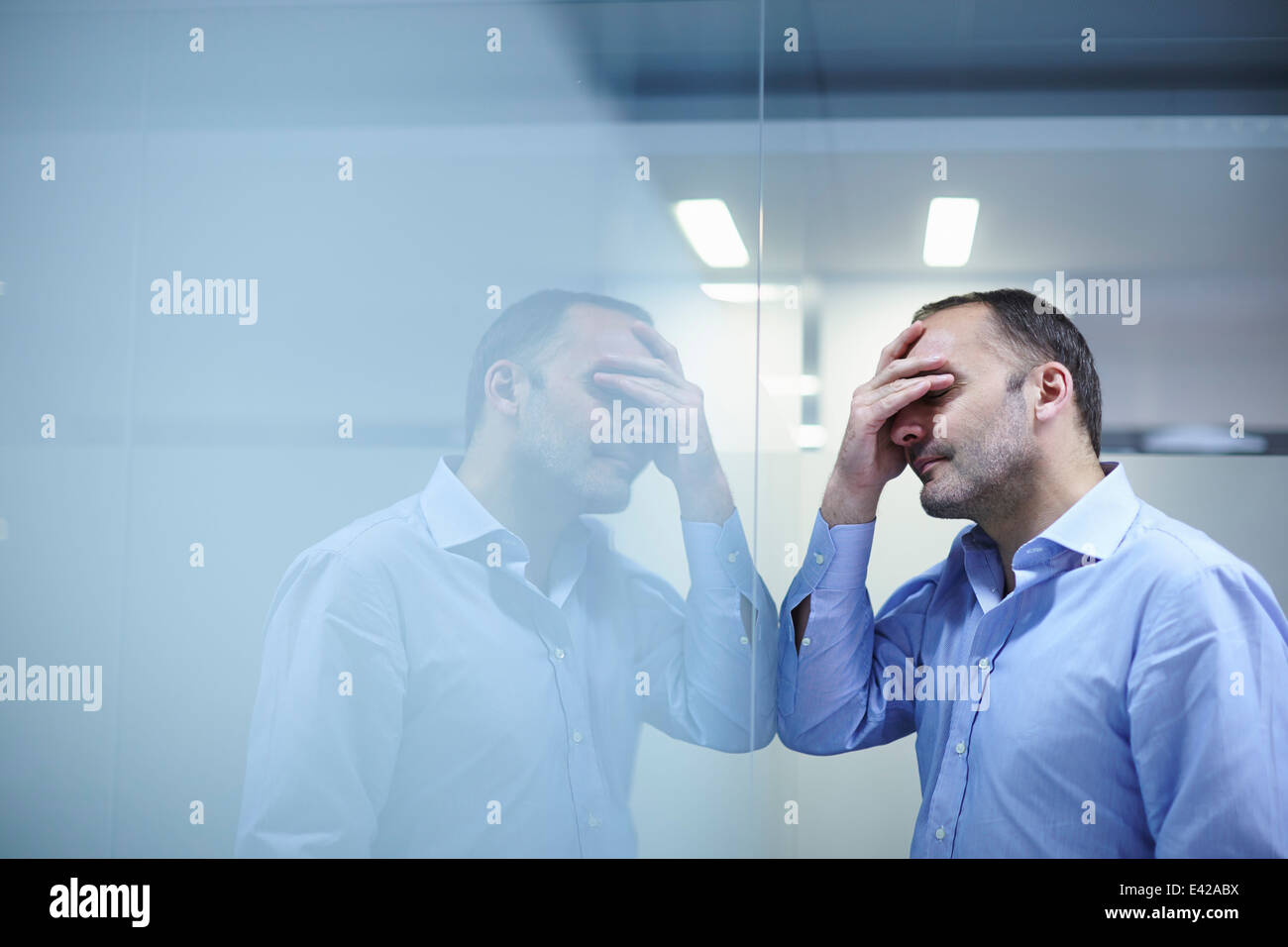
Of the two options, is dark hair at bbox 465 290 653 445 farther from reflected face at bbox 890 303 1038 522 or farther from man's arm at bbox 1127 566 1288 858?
man's arm at bbox 1127 566 1288 858

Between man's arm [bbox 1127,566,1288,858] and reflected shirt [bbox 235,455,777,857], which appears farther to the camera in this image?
reflected shirt [bbox 235,455,777,857]

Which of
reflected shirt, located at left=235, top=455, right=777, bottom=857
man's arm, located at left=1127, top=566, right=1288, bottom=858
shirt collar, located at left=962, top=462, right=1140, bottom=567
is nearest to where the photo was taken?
man's arm, located at left=1127, top=566, right=1288, bottom=858

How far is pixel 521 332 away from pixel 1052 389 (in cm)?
96

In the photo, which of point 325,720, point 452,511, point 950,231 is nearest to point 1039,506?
point 950,231

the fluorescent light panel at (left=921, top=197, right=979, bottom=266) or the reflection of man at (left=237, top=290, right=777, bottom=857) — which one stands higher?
the fluorescent light panel at (left=921, top=197, right=979, bottom=266)

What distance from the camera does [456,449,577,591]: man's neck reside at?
1726 millimetres

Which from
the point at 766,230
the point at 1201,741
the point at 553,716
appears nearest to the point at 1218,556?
the point at 1201,741

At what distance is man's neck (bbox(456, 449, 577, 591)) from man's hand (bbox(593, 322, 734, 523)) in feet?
0.68

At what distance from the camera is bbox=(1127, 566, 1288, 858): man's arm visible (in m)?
1.45

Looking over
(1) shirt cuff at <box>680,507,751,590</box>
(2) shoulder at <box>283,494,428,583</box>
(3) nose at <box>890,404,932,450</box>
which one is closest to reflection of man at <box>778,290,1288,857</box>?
(3) nose at <box>890,404,932,450</box>

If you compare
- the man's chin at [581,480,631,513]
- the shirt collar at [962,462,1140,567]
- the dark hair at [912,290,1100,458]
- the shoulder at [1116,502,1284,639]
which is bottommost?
the shoulder at [1116,502,1284,639]

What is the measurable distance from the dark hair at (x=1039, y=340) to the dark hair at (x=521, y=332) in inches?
25.5

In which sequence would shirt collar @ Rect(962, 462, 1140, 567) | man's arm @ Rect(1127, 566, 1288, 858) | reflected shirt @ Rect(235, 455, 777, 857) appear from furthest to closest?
1. reflected shirt @ Rect(235, 455, 777, 857)
2. shirt collar @ Rect(962, 462, 1140, 567)
3. man's arm @ Rect(1127, 566, 1288, 858)

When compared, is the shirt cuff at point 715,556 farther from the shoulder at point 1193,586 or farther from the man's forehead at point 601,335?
the shoulder at point 1193,586
